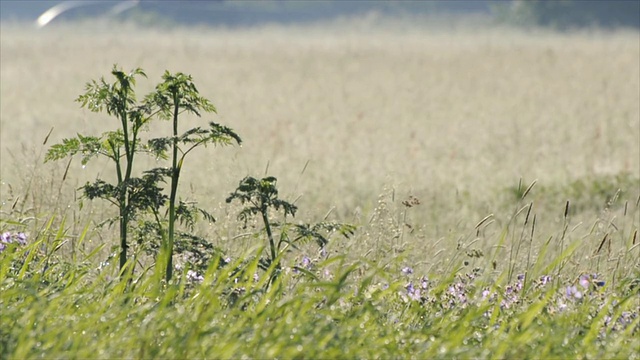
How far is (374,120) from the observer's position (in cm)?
1878

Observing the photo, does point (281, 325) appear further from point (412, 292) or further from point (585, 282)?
point (585, 282)

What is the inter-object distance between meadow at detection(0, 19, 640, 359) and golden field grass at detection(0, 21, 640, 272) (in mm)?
68

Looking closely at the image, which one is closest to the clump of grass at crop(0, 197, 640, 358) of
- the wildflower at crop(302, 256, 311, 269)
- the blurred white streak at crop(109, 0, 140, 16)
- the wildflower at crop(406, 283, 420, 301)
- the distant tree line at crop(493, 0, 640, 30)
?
the wildflower at crop(406, 283, 420, 301)

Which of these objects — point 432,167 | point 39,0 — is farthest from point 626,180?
point 39,0

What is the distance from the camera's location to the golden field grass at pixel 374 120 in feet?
33.6

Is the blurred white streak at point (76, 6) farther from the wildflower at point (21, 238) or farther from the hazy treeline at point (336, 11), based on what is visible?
the wildflower at point (21, 238)

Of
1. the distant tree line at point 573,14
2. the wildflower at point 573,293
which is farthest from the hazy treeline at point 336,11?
the wildflower at point 573,293

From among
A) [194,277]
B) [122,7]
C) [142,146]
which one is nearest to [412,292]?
[194,277]

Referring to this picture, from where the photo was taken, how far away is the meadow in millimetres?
3867

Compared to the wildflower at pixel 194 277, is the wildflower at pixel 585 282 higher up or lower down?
lower down

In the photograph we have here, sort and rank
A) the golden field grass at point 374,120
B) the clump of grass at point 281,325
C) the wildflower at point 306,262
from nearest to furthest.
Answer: the clump of grass at point 281,325
the wildflower at point 306,262
the golden field grass at point 374,120

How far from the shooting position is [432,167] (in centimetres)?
1341

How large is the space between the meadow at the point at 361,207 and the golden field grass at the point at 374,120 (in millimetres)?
68

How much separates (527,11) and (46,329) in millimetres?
67690
